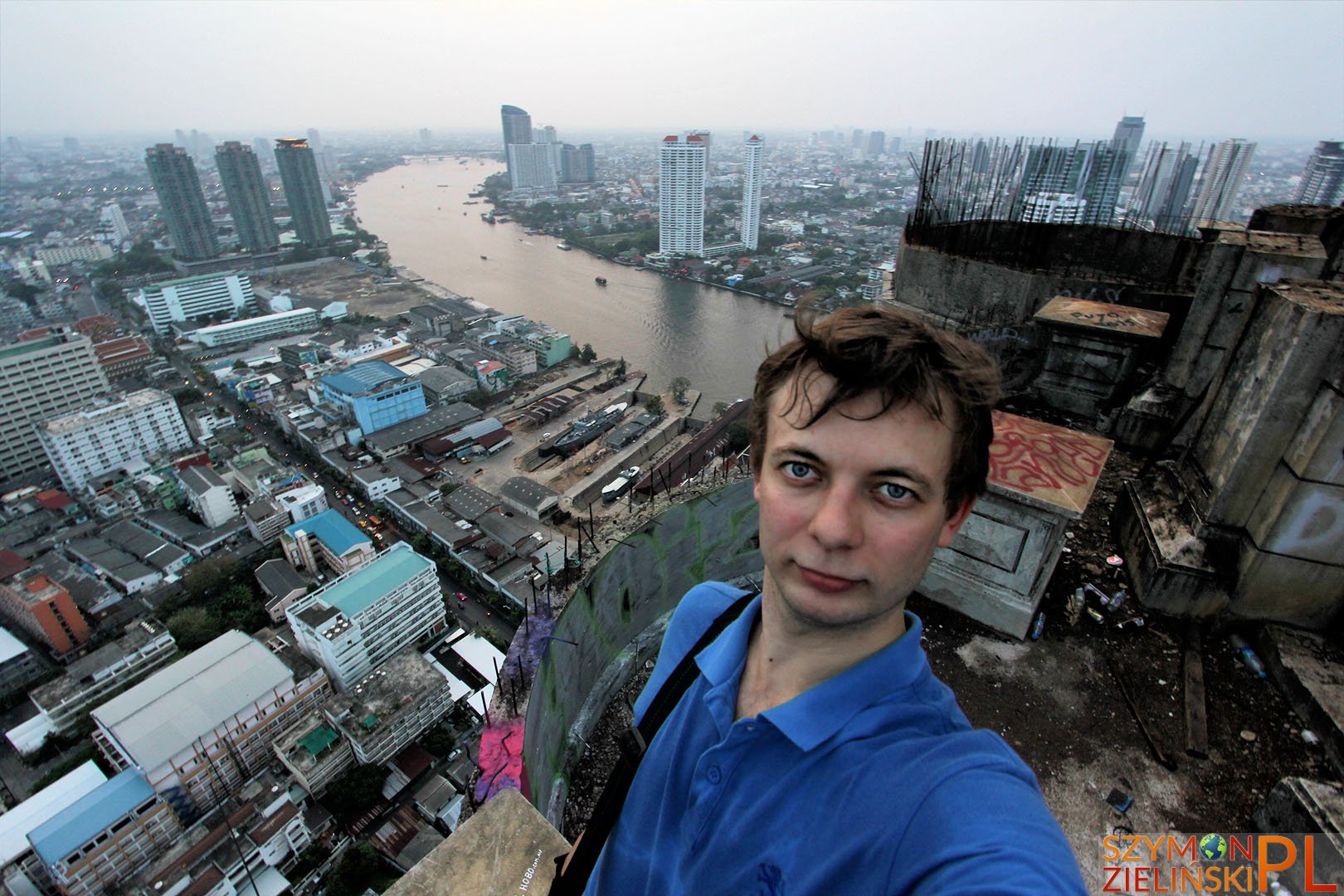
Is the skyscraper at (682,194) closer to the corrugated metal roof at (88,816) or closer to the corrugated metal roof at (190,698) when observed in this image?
the corrugated metal roof at (190,698)

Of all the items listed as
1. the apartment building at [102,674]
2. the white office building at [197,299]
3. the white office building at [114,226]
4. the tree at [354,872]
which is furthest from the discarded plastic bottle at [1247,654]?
the white office building at [114,226]

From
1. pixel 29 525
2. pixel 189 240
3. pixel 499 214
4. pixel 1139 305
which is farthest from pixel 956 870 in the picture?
pixel 499 214

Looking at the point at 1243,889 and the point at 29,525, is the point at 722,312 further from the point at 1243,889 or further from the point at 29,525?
the point at 1243,889

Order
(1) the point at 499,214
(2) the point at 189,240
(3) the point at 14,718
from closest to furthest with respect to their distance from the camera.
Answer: (3) the point at 14,718
(2) the point at 189,240
(1) the point at 499,214

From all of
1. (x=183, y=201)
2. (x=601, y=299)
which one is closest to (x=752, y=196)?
(x=601, y=299)

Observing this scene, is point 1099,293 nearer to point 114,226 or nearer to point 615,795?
point 615,795

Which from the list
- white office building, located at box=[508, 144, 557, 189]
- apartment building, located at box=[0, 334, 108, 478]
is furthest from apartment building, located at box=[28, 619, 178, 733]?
white office building, located at box=[508, 144, 557, 189]
